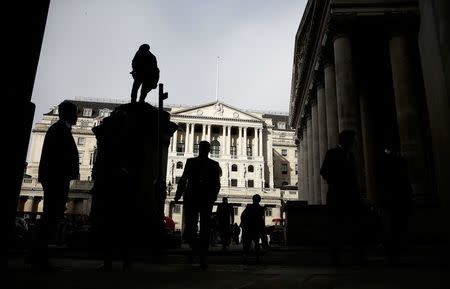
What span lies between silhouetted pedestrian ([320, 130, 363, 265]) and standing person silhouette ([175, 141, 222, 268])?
81.2 inches

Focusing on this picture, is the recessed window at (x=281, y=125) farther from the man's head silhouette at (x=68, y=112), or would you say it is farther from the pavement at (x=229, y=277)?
the pavement at (x=229, y=277)

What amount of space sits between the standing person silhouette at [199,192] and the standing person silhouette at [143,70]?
3.37 m

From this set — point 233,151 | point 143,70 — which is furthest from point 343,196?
point 233,151

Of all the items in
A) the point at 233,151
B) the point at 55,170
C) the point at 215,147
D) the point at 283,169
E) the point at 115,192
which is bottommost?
the point at 115,192

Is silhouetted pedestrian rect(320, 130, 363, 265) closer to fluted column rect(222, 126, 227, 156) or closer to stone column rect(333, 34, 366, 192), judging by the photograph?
stone column rect(333, 34, 366, 192)

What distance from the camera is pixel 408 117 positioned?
1631 cm

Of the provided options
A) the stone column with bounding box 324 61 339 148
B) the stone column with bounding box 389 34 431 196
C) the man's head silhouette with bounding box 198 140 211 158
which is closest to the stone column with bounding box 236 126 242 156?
the stone column with bounding box 324 61 339 148

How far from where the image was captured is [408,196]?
6.17 metres

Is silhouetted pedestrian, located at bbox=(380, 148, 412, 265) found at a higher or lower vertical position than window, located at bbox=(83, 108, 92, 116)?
lower

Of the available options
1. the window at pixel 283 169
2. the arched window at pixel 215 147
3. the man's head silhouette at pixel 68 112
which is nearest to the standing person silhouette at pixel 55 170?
the man's head silhouette at pixel 68 112

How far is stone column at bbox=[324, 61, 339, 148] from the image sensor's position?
2089 centimetres

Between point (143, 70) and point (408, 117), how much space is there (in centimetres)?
1270

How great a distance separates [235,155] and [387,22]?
5772cm

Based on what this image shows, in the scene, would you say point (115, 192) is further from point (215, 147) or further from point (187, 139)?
point (215, 147)
